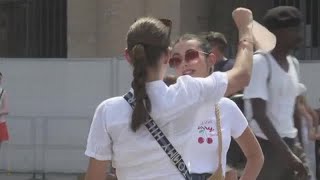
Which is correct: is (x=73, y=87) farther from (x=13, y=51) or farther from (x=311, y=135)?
(x=311, y=135)

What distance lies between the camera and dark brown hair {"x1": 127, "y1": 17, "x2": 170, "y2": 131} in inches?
114

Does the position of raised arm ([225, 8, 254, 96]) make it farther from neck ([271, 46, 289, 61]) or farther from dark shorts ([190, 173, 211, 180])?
neck ([271, 46, 289, 61])

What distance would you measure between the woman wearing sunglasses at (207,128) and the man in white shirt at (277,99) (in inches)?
23.1

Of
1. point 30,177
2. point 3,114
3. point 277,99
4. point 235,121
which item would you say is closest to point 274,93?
point 277,99

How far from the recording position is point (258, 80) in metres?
4.37

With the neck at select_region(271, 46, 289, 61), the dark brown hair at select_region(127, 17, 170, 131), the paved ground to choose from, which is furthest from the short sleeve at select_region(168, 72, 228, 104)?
the paved ground

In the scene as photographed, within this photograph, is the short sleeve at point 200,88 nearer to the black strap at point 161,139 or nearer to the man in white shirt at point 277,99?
the black strap at point 161,139

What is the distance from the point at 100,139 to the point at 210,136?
687mm

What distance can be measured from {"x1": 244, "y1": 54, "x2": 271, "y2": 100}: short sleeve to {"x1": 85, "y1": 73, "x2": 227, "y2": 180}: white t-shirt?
133 centimetres

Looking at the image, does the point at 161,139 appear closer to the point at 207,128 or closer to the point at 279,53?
the point at 207,128

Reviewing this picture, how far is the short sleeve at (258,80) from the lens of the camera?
434 cm

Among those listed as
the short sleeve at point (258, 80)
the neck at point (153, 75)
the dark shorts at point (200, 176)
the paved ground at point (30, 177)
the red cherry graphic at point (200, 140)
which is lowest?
the paved ground at point (30, 177)

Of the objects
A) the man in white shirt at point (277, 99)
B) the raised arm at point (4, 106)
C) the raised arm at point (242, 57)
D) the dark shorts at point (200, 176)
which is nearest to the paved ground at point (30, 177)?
the raised arm at point (4, 106)

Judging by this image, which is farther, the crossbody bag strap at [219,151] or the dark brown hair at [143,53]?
the crossbody bag strap at [219,151]
